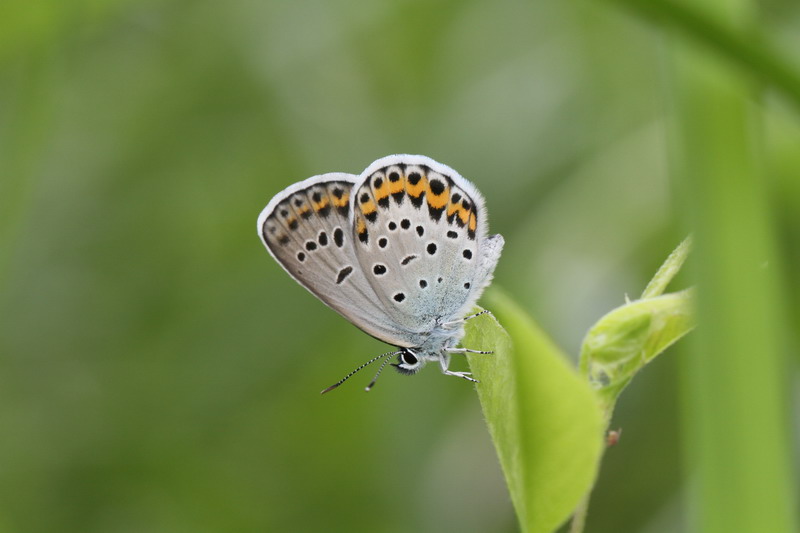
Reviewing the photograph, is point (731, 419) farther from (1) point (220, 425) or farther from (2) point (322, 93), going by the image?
(2) point (322, 93)

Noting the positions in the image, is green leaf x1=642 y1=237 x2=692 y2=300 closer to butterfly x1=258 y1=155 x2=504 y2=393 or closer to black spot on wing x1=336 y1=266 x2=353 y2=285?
butterfly x1=258 y1=155 x2=504 y2=393

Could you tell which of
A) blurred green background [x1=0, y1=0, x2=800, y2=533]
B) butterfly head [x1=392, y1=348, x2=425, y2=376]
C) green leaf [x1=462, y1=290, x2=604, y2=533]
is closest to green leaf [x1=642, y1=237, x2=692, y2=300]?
green leaf [x1=462, y1=290, x2=604, y2=533]

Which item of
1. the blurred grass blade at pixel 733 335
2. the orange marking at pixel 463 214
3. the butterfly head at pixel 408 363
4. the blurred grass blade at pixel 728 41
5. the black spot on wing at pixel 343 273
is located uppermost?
the black spot on wing at pixel 343 273

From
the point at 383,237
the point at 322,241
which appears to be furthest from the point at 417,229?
the point at 322,241

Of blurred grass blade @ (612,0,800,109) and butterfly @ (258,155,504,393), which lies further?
butterfly @ (258,155,504,393)

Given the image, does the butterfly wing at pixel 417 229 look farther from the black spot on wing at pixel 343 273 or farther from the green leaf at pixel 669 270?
the green leaf at pixel 669 270

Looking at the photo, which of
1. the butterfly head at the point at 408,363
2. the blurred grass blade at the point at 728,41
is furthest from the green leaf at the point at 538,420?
the butterfly head at the point at 408,363

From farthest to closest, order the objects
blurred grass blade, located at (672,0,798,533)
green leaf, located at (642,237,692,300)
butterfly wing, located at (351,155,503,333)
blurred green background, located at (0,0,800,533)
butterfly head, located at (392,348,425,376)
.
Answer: blurred green background, located at (0,0,800,533)
butterfly head, located at (392,348,425,376)
butterfly wing, located at (351,155,503,333)
green leaf, located at (642,237,692,300)
blurred grass blade, located at (672,0,798,533)

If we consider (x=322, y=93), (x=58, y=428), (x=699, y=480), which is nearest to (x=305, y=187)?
(x=699, y=480)

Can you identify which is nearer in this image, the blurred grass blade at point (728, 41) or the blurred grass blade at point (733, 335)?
the blurred grass blade at point (733, 335)
